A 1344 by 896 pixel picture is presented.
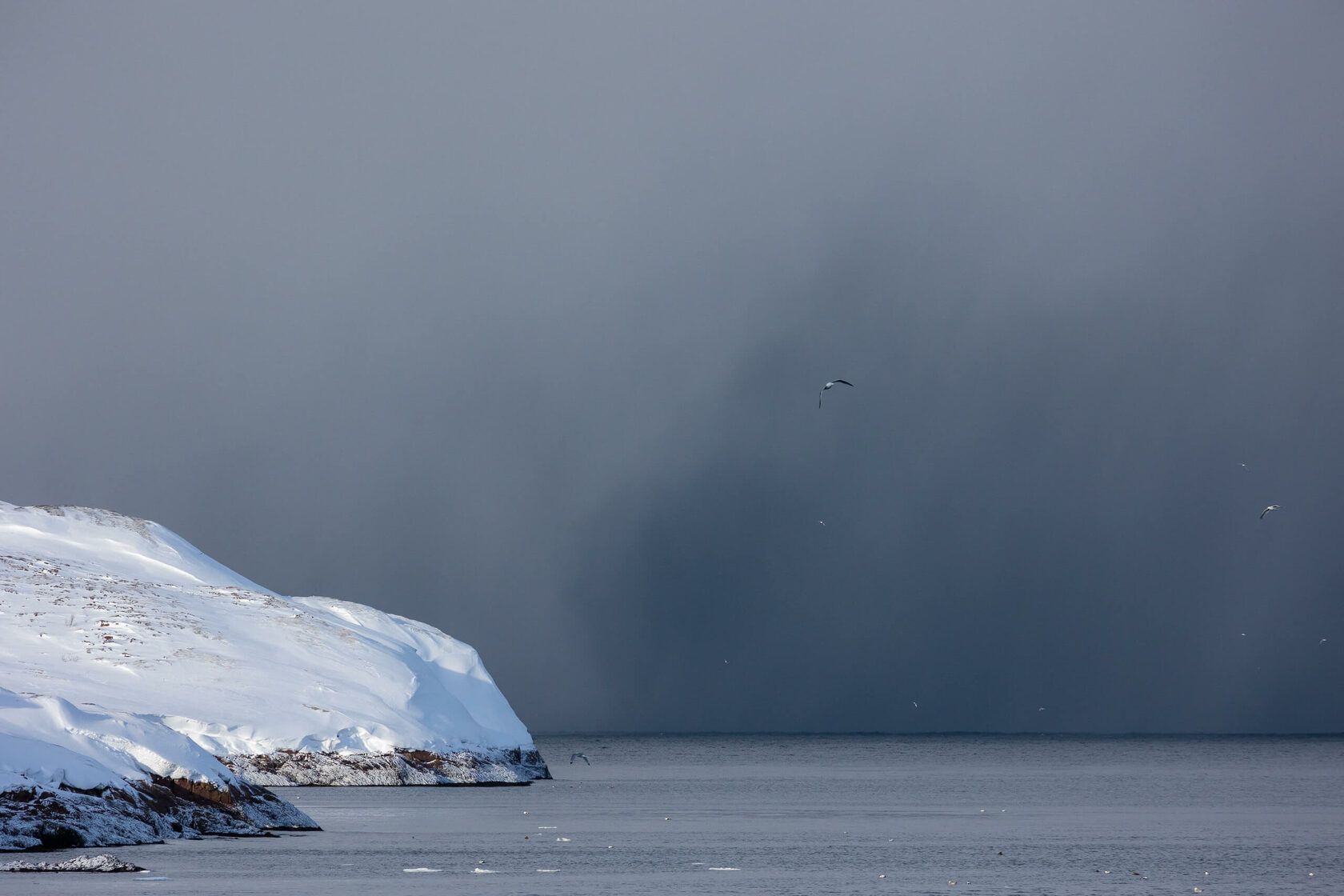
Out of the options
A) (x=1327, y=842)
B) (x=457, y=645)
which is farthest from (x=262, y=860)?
(x=457, y=645)

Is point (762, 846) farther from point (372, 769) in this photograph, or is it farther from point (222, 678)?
point (222, 678)

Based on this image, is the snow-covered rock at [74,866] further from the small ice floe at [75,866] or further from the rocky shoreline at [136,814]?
the rocky shoreline at [136,814]

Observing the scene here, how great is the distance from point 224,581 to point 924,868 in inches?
3296

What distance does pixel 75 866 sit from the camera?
44.5 meters

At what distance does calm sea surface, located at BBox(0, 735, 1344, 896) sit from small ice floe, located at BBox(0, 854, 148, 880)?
2.19 ft

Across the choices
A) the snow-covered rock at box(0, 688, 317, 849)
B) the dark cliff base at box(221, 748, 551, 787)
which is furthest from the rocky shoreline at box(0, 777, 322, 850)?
the dark cliff base at box(221, 748, 551, 787)

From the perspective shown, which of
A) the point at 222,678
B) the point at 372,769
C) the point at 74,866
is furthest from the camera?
the point at 372,769

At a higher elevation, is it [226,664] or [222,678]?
[226,664]

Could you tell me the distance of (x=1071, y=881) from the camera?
5203 centimetres

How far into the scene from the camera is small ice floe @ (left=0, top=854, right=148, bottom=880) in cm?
4441

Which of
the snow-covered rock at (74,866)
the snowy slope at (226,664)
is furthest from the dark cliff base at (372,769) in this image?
the snow-covered rock at (74,866)

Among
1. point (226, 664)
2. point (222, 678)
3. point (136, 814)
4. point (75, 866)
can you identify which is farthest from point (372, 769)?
point (75, 866)

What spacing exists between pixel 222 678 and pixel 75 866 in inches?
2311

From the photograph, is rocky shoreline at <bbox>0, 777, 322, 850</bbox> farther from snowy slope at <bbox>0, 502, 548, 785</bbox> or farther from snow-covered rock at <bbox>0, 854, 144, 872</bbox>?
snowy slope at <bbox>0, 502, 548, 785</bbox>
